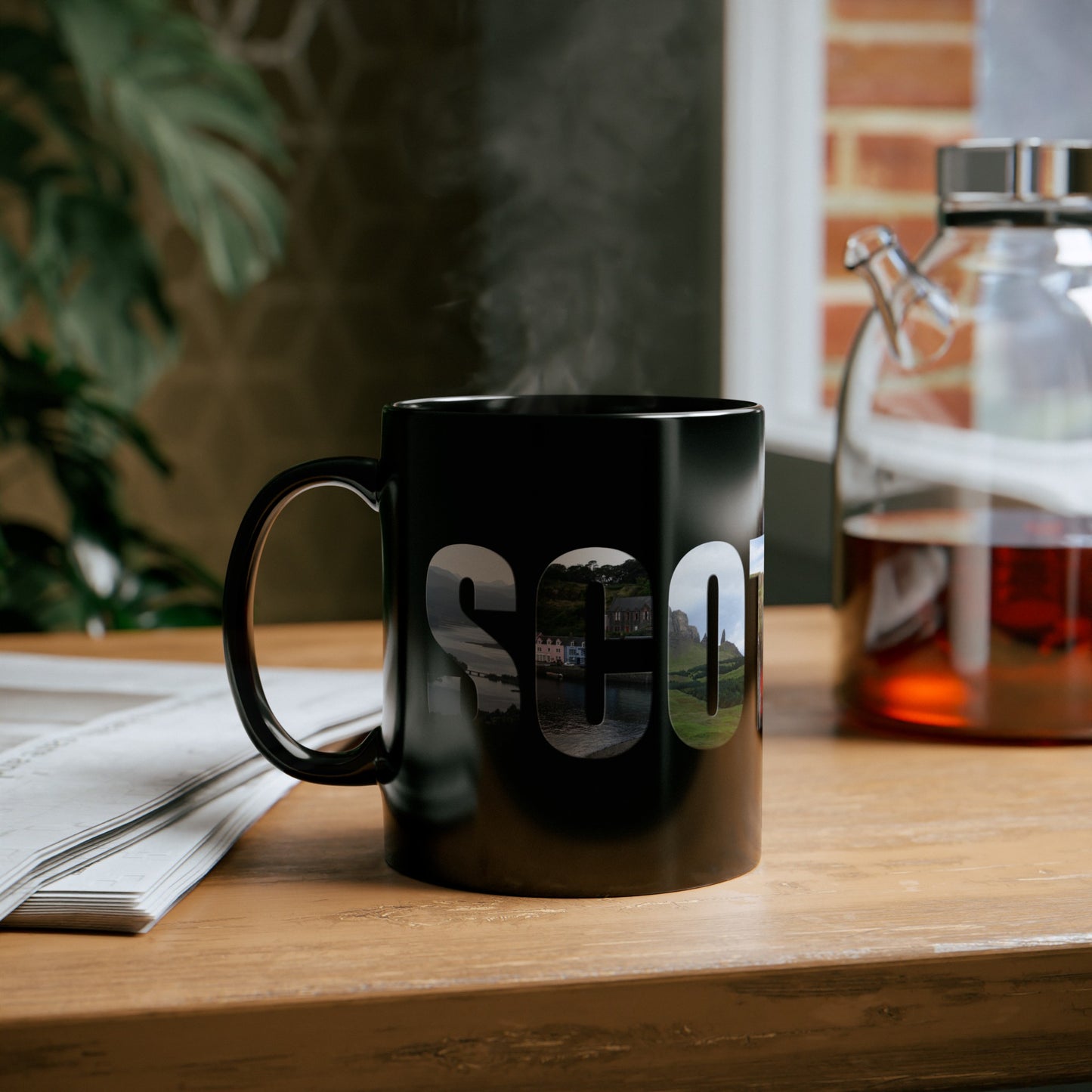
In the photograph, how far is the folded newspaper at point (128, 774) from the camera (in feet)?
1.26

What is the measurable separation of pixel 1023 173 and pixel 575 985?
1.42 ft

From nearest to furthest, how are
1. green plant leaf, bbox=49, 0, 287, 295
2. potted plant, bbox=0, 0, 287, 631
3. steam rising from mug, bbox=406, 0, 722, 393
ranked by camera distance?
potted plant, bbox=0, 0, 287, 631, green plant leaf, bbox=49, 0, 287, 295, steam rising from mug, bbox=406, 0, 722, 393

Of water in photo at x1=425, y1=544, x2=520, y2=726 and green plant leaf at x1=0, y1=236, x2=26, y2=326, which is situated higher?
green plant leaf at x1=0, y1=236, x2=26, y2=326

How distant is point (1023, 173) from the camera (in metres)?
0.60

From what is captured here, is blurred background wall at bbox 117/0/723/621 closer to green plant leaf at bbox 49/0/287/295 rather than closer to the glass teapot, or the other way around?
green plant leaf at bbox 49/0/287/295

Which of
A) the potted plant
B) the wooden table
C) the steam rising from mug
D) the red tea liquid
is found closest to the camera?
the wooden table

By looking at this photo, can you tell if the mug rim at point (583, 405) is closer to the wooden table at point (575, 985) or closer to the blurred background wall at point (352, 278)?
the wooden table at point (575, 985)

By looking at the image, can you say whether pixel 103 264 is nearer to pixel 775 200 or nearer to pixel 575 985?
pixel 775 200

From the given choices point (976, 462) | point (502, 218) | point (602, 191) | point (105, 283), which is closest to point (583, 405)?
point (976, 462)

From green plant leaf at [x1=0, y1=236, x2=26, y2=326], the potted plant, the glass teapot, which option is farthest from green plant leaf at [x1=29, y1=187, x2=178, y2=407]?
the glass teapot

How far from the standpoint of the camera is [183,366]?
2596mm

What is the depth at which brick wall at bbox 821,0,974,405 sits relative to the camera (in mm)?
1512

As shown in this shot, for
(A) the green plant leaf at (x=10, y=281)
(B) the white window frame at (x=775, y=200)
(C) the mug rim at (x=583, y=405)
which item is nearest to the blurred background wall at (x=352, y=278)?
(B) the white window frame at (x=775, y=200)

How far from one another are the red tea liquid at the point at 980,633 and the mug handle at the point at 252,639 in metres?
0.27
